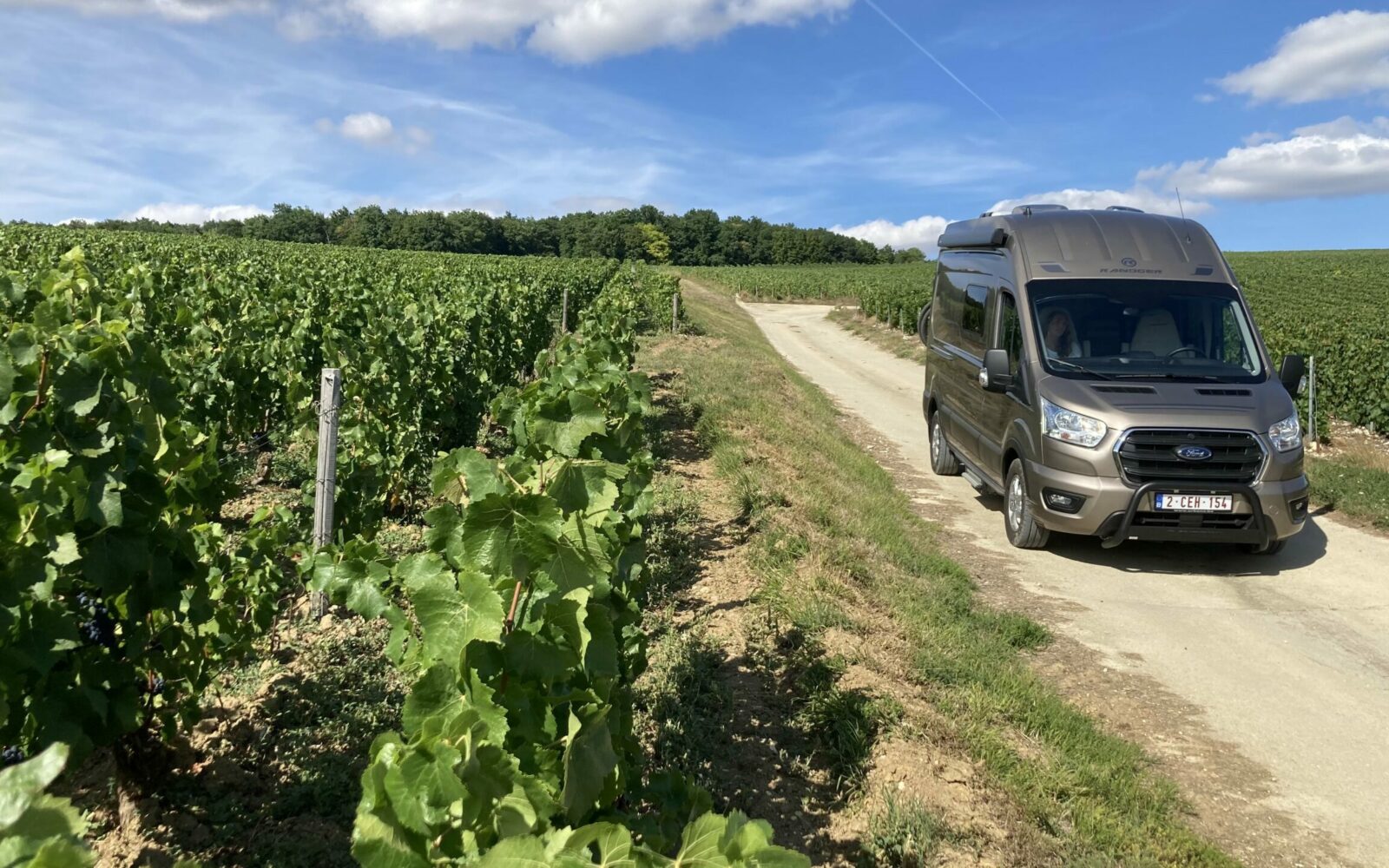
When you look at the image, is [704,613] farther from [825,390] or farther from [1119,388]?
[825,390]

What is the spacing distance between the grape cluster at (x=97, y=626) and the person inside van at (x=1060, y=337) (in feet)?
20.9

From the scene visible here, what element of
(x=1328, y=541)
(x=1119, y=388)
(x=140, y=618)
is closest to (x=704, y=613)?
(x=140, y=618)

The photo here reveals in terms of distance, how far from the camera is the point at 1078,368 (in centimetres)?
714

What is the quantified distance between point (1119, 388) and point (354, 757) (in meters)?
5.61

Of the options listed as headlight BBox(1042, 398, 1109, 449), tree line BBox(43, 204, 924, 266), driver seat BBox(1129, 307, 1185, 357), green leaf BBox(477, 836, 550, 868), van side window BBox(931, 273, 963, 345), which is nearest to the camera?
green leaf BBox(477, 836, 550, 868)

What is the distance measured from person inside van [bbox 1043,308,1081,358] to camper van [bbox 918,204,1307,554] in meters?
0.01

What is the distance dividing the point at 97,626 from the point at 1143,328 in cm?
710

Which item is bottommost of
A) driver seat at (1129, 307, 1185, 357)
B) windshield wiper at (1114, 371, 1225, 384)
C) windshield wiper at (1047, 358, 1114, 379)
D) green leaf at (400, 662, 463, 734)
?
green leaf at (400, 662, 463, 734)

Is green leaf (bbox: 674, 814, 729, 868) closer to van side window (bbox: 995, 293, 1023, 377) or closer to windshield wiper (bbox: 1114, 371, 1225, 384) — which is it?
windshield wiper (bbox: 1114, 371, 1225, 384)

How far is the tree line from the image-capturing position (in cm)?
8431

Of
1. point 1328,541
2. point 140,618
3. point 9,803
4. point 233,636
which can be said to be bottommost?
point 1328,541

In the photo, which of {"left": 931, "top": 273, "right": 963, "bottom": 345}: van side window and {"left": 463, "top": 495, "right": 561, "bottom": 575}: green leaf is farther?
{"left": 931, "top": 273, "right": 963, "bottom": 345}: van side window

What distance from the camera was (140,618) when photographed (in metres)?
3.02

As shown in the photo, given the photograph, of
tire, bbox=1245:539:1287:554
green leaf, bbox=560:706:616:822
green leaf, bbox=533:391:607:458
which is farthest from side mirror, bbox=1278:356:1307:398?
green leaf, bbox=560:706:616:822
